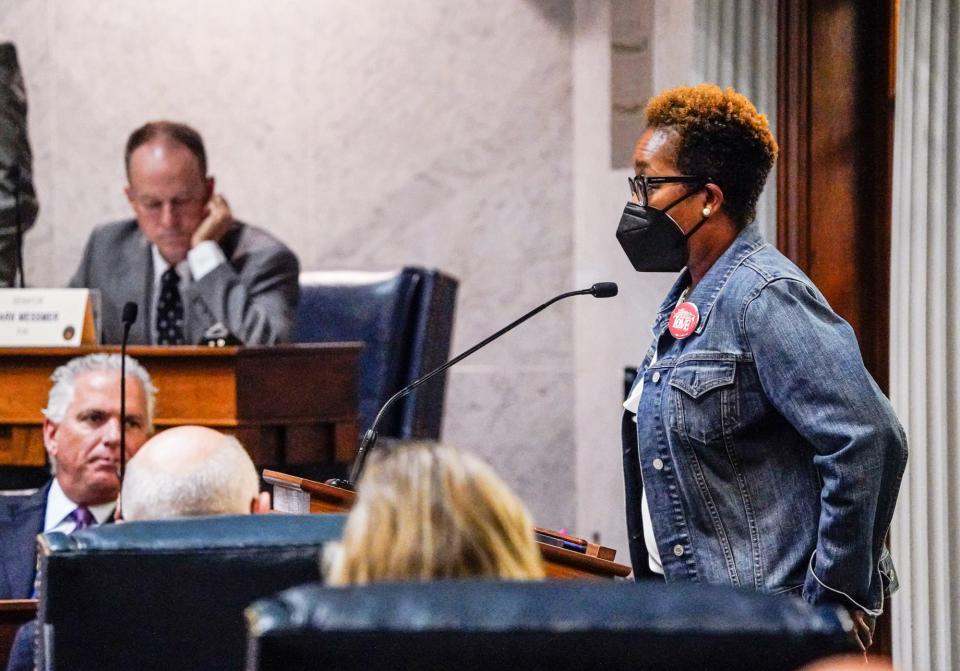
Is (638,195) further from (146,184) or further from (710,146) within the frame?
(146,184)

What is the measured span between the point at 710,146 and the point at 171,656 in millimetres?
1388

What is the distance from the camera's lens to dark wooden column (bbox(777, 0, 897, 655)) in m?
4.23

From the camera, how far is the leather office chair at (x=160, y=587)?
5.24 ft

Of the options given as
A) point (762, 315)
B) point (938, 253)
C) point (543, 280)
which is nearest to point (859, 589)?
point (762, 315)

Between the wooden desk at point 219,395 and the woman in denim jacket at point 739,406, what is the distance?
7.05 feet

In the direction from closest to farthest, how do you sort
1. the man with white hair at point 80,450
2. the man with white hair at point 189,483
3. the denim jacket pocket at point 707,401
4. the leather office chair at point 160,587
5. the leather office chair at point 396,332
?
1. the leather office chair at point 160,587
2. the man with white hair at point 189,483
3. the denim jacket pocket at point 707,401
4. the man with white hair at point 80,450
5. the leather office chair at point 396,332

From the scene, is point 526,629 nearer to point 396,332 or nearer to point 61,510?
point 61,510

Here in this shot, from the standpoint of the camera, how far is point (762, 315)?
2.36 metres

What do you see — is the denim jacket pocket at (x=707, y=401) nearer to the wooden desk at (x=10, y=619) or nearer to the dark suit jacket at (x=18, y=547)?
the wooden desk at (x=10, y=619)

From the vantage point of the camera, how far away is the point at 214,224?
21.6 ft

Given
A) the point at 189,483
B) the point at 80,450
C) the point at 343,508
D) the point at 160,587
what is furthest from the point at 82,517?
the point at 160,587

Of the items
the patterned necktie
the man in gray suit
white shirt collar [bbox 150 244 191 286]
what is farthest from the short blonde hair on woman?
white shirt collar [bbox 150 244 191 286]

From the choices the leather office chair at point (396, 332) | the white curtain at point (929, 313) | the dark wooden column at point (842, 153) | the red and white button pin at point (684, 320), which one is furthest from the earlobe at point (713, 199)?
the leather office chair at point (396, 332)

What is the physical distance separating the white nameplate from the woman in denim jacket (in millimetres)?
2765
